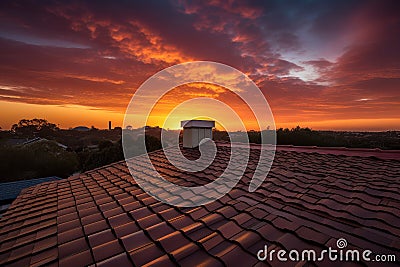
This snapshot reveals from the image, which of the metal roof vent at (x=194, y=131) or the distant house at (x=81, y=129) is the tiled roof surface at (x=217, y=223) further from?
the distant house at (x=81, y=129)

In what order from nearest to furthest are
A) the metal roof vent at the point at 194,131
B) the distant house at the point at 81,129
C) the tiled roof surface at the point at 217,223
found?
the tiled roof surface at the point at 217,223 < the metal roof vent at the point at 194,131 < the distant house at the point at 81,129

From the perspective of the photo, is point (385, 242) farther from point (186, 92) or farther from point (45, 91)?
point (45, 91)

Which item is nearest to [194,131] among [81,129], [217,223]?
[217,223]

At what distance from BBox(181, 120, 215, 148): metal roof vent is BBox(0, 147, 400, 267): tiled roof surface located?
11.4 feet

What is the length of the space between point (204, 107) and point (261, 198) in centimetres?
508

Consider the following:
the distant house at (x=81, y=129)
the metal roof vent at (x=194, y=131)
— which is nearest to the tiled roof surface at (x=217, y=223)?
the metal roof vent at (x=194, y=131)

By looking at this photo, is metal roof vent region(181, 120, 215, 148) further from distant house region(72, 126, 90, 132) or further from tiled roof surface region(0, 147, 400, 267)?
distant house region(72, 126, 90, 132)

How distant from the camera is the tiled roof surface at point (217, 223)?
1629 mm

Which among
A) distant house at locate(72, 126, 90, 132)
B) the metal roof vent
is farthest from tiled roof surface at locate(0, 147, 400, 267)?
distant house at locate(72, 126, 90, 132)

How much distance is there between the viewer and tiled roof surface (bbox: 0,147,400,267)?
1.63 m

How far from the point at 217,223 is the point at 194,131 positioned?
201 inches

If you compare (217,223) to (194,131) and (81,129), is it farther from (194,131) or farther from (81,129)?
(81,129)

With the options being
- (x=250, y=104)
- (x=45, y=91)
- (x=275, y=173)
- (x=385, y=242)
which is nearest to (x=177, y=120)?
(x=250, y=104)

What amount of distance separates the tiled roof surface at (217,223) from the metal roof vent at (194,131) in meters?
3.46
